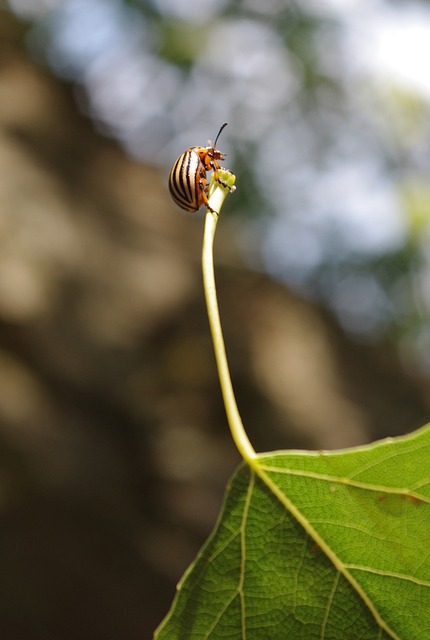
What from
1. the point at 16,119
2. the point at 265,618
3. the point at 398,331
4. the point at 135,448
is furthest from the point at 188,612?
the point at 398,331

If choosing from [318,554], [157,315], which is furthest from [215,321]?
[157,315]

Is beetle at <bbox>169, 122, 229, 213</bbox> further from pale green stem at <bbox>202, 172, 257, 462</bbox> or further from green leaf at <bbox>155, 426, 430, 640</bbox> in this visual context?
green leaf at <bbox>155, 426, 430, 640</bbox>

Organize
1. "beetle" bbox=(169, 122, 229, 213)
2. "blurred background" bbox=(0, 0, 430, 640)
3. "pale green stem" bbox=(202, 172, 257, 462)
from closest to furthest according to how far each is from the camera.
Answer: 1. "pale green stem" bbox=(202, 172, 257, 462)
2. "beetle" bbox=(169, 122, 229, 213)
3. "blurred background" bbox=(0, 0, 430, 640)

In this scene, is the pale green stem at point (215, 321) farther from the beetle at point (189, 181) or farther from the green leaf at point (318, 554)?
the beetle at point (189, 181)

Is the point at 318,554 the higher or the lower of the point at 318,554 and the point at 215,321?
the lower

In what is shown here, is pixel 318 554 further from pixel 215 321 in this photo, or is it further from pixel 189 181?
pixel 189 181

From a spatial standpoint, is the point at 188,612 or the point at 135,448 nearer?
the point at 188,612

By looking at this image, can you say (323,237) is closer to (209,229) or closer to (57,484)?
(57,484)

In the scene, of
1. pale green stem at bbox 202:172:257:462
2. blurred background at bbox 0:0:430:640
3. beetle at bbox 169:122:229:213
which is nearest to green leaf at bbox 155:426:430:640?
pale green stem at bbox 202:172:257:462
